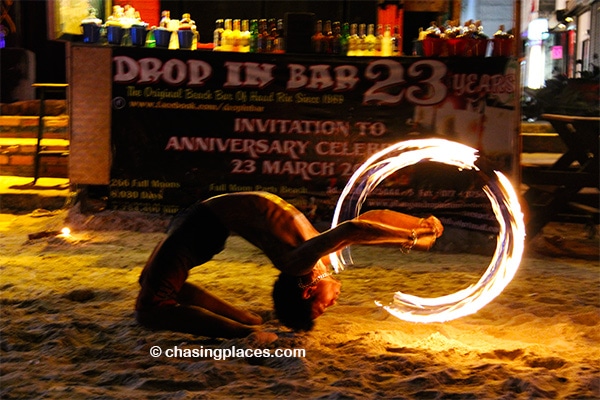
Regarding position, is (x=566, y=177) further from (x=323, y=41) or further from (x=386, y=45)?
(x=323, y=41)

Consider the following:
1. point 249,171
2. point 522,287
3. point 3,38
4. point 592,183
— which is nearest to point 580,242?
point 592,183

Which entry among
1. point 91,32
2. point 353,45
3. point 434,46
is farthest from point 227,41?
point 434,46

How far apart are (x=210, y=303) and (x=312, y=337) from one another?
798 millimetres

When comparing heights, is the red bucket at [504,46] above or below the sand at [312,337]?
above

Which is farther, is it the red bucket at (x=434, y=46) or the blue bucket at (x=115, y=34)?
the blue bucket at (x=115, y=34)

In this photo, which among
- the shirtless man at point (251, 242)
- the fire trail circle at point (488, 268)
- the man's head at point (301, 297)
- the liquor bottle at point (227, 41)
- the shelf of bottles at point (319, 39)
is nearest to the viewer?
the shirtless man at point (251, 242)

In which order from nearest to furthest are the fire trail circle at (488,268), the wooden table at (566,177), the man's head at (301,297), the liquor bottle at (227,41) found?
the man's head at (301,297), the fire trail circle at (488,268), the wooden table at (566,177), the liquor bottle at (227,41)

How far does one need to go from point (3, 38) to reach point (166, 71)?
7381 millimetres

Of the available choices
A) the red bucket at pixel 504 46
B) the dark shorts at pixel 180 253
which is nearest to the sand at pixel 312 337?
the dark shorts at pixel 180 253

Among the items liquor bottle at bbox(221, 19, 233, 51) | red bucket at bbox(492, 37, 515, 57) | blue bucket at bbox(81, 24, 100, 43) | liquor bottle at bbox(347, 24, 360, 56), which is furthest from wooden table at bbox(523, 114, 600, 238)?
blue bucket at bbox(81, 24, 100, 43)

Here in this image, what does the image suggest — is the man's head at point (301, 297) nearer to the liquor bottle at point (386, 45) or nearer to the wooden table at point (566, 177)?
the wooden table at point (566, 177)

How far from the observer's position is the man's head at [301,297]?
539 cm

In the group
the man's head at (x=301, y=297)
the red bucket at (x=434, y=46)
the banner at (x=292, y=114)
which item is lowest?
the man's head at (x=301, y=297)

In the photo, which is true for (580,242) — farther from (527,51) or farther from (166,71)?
(527,51)
